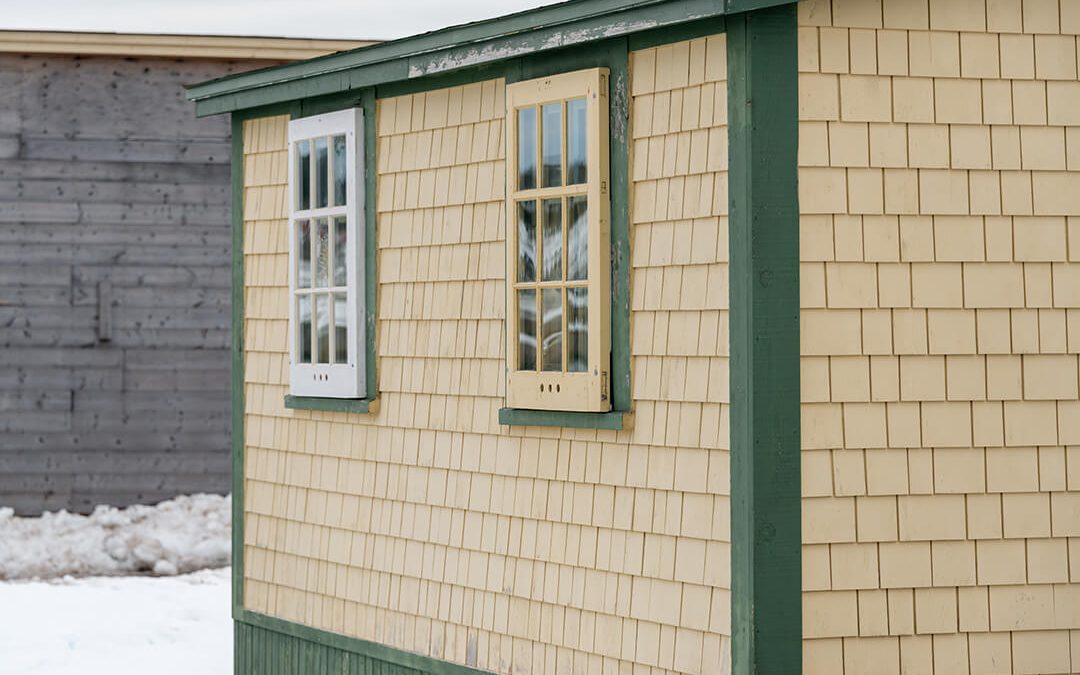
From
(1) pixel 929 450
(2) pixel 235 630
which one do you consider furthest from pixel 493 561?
(2) pixel 235 630

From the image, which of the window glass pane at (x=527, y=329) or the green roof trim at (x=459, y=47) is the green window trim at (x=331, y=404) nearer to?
the window glass pane at (x=527, y=329)

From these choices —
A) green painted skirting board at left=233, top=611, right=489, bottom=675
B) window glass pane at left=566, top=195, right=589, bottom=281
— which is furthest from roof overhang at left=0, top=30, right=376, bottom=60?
window glass pane at left=566, top=195, right=589, bottom=281

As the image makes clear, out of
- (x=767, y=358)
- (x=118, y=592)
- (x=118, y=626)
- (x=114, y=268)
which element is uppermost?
(x=114, y=268)

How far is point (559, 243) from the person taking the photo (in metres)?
7.34

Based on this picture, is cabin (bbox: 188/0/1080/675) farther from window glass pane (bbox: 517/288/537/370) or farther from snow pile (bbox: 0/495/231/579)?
snow pile (bbox: 0/495/231/579)

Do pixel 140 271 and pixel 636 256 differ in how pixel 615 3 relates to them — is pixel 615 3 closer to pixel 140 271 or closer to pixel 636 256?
pixel 636 256

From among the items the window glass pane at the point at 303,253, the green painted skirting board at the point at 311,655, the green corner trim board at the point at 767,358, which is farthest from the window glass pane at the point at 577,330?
the window glass pane at the point at 303,253

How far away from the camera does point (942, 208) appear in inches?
258

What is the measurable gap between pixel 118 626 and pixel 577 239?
6.33 m

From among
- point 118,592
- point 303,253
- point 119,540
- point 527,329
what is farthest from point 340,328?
point 119,540

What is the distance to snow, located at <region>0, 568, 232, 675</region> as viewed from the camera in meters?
11.1

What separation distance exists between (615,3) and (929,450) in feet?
6.93

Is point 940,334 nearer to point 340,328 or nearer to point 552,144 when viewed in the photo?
point 552,144

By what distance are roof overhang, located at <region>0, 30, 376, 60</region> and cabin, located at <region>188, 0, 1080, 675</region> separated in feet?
21.5
